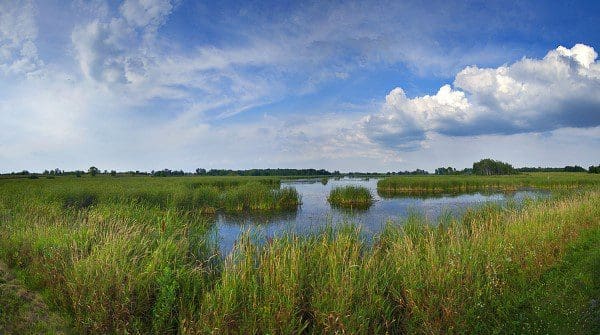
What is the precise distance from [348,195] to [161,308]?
2718 centimetres

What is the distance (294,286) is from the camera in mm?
5715

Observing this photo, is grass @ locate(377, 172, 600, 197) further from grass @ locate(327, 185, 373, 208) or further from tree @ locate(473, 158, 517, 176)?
tree @ locate(473, 158, 517, 176)

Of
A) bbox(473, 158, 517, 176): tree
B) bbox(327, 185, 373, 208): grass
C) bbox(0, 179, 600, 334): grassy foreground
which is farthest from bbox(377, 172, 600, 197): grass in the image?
bbox(473, 158, 517, 176): tree

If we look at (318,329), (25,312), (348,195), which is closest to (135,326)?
(25,312)

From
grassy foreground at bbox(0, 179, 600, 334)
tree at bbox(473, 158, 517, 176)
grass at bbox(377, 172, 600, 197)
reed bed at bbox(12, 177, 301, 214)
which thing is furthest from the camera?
tree at bbox(473, 158, 517, 176)

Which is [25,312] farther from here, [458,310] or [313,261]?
[458,310]

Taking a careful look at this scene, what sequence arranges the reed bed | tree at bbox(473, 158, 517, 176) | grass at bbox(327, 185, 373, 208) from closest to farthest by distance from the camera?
the reed bed → grass at bbox(327, 185, 373, 208) → tree at bbox(473, 158, 517, 176)

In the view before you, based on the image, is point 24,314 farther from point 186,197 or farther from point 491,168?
point 491,168

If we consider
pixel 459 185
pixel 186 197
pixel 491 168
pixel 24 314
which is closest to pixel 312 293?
pixel 24 314

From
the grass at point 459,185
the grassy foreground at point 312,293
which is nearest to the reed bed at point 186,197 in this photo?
the grassy foreground at point 312,293

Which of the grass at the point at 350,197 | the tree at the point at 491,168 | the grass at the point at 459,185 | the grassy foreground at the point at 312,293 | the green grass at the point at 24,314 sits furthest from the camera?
the tree at the point at 491,168

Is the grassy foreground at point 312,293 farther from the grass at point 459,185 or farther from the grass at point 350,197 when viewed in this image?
the grass at point 459,185

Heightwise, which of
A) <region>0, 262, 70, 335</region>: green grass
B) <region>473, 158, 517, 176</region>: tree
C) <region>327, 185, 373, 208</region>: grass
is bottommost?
<region>0, 262, 70, 335</region>: green grass

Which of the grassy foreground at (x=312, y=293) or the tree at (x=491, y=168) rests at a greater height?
the tree at (x=491, y=168)
